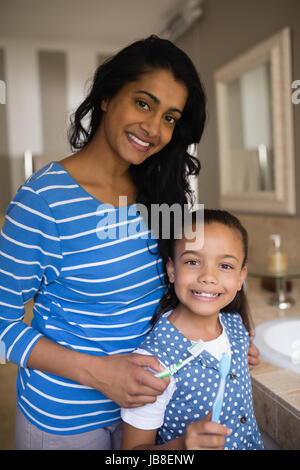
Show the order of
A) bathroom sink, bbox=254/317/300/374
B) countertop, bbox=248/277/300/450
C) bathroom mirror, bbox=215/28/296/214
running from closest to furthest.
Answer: countertop, bbox=248/277/300/450 < bathroom sink, bbox=254/317/300/374 < bathroom mirror, bbox=215/28/296/214

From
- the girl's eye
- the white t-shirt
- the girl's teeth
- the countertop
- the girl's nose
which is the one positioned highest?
Answer: the girl's eye

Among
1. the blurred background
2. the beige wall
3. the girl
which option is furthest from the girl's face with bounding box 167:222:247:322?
the beige wall

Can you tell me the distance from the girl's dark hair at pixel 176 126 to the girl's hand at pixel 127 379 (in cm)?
32

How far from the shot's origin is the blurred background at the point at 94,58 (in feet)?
4.93

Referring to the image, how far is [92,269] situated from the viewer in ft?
2.11

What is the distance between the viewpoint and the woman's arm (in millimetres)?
556

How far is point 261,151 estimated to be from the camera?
165 centimetres

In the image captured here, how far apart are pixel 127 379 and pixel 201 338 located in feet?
0.64

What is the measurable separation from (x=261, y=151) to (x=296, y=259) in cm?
50

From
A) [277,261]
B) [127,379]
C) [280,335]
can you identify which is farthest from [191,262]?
[277,261]

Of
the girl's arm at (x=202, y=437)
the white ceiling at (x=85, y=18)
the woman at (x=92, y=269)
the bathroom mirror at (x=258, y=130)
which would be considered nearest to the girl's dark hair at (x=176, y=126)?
the woman at (x=92, y=269)

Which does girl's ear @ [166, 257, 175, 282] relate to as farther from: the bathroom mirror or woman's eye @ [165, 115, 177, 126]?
the bathroom mirror

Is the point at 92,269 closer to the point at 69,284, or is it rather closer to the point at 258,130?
the point at 69,284

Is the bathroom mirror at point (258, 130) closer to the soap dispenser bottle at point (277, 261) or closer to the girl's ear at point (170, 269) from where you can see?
the soap dispenser bottle at point (277, 261)
